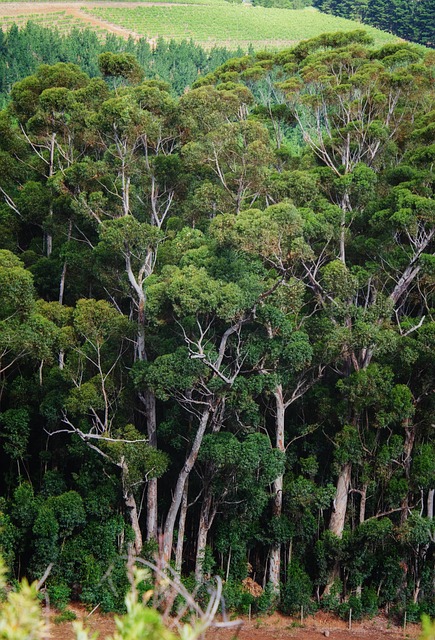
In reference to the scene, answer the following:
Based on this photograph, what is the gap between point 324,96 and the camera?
2098 centimetres

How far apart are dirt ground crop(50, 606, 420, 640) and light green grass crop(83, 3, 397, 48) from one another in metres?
45.7

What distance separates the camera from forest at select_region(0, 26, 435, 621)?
1599cm

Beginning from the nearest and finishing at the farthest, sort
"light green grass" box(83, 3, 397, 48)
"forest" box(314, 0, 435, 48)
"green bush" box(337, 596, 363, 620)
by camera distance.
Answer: "green bush" box(337, 596, 363, 620)
"light green grass" box(83, 3, 397, 48)
"forest" box(314, 0, 435, 48)

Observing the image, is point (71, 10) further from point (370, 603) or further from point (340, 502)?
point (370, 603)

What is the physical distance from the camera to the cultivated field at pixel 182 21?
55750 mm

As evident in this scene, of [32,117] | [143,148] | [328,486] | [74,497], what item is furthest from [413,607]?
[32,117]

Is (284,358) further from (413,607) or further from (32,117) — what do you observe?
(32,117)

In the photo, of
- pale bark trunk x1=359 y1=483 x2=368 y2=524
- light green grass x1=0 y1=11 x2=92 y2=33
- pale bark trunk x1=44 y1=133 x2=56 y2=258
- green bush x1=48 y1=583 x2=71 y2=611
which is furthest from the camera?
light green grass x1=0 y1=11 x2=92 y2=33

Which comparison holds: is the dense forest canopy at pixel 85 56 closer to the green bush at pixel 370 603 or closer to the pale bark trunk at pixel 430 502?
the pale bark trunk at pixel 430 502

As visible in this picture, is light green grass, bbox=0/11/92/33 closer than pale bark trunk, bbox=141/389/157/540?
No

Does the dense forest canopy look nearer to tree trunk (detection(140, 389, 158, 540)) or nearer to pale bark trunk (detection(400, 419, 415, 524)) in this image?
tree trunk (detection(140, 389, 158, 540))

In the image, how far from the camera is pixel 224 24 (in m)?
61.0

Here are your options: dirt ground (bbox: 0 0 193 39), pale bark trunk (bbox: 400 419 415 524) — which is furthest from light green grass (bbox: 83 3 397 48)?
pale bark trunk (bbox: 400 419 415 524)

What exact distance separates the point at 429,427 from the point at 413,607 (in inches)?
153
